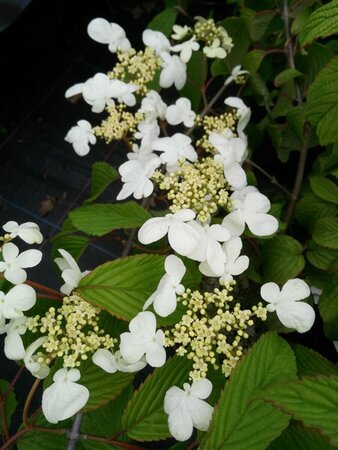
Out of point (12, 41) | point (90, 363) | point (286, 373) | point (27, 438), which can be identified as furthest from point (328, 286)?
point (12, 41)

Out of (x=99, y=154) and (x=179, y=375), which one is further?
(x=99, y=154)

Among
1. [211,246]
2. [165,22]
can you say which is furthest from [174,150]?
[165,22]

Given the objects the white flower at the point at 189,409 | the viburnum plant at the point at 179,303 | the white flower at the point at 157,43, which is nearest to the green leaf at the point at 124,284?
the viburnum plant at the point at 179,303

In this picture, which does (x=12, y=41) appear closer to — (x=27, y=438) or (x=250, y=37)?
(x=250, y=37)

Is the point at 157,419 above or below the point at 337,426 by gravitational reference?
below

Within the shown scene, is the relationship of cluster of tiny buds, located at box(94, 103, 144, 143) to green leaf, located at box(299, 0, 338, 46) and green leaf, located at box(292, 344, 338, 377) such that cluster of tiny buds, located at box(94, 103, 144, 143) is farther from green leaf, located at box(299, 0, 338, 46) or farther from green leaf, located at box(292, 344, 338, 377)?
green leaf, located at box(292, 344, 338, 377)

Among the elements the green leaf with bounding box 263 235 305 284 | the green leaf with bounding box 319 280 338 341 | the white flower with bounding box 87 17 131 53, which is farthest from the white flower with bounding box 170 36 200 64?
the green leaf with bounding box 319 280 338 341
